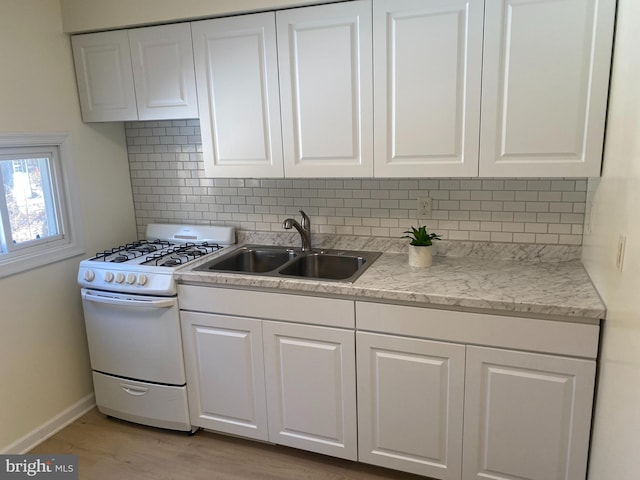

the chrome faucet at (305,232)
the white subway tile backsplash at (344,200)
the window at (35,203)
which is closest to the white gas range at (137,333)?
the window at (35,203)

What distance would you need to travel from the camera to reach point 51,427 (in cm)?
269

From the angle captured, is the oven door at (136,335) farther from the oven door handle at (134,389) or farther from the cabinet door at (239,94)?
the cabinet door at (239,94)

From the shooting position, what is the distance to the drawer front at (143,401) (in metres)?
2.58

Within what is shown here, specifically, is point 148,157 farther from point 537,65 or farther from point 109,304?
point 537,65

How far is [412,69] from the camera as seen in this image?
6.82ft

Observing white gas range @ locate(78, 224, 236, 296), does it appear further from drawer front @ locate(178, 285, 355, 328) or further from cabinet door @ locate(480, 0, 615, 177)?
cabinet door @ locate(480, 0, 615, 177)

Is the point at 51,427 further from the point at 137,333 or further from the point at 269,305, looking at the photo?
the point at 269,305

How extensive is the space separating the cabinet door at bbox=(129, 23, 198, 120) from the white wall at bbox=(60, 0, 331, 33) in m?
0.06

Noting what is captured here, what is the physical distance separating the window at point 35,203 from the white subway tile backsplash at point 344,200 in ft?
1.72

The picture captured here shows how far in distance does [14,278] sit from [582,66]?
2.79 m

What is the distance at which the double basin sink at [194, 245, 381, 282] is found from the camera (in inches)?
100.0

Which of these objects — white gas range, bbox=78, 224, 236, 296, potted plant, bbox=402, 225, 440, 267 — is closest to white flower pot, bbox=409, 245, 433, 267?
potted plant, bbox=402, 225, 440, 267

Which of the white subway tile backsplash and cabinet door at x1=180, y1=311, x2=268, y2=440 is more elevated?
the white subway tile backsplash

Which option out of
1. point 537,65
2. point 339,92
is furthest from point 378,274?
point 537,65
